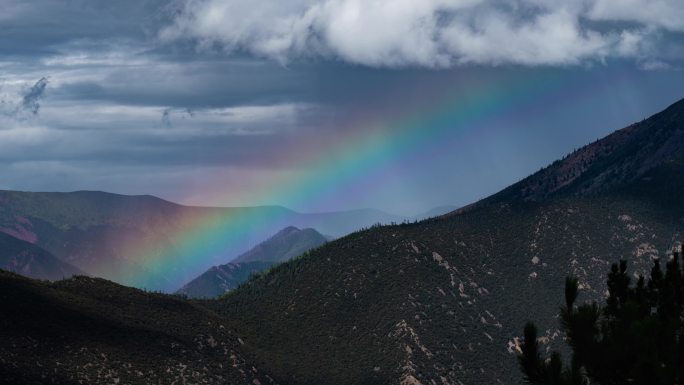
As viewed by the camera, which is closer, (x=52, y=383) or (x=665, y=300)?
(x=665, y=300)

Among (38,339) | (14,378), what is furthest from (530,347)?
(38,339)

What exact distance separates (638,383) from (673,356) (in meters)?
3.67

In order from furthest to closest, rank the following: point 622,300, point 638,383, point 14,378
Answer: point 14,378 → point 622,300 → point 638,383

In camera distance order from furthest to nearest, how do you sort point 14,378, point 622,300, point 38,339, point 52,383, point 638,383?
1. point 38,339
2. point 52,383
3. point 14,378
4. point 622,300
5. point 638,383

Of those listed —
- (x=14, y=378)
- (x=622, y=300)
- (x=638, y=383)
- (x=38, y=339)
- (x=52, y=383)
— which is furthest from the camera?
(x=38, y=339)

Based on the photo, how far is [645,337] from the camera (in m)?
41.7

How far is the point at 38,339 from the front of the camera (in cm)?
19825

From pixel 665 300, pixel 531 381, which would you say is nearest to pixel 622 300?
pixel 665 300

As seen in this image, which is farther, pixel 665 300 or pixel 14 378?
pixel 14 378

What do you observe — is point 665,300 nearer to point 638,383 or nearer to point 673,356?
point 673,356

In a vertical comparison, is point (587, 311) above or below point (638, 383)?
above

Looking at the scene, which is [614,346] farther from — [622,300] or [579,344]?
[622,300]

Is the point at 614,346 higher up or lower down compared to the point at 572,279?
lower down

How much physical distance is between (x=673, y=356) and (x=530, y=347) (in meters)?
7.41
